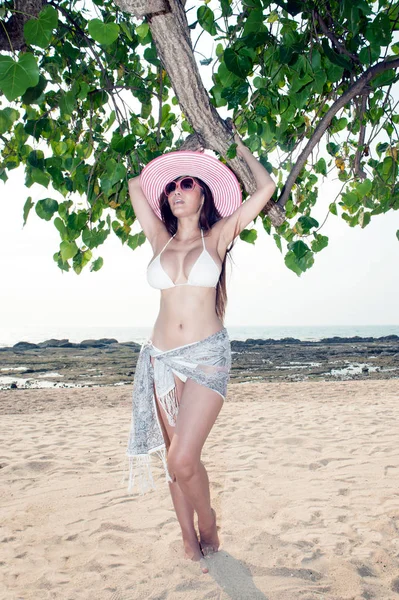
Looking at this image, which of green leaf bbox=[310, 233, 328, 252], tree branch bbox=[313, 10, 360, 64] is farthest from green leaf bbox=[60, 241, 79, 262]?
tree branch bbox=[313, 10, 360, 64]

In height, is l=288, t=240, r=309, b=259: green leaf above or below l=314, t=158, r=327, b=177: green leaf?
below

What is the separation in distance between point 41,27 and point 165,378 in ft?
5.36

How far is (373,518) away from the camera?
3.12m

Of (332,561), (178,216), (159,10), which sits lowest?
(332,561)

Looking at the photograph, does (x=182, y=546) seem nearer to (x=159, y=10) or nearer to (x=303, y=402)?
(x=159, y=10)

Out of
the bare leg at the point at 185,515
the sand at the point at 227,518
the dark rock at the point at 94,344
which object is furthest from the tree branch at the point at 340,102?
the dark rock at the point at 94,344

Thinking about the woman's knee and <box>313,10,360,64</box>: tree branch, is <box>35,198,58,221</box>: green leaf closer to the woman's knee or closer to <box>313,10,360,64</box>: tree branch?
the woman's knee

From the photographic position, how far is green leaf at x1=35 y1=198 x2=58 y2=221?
2605 mm

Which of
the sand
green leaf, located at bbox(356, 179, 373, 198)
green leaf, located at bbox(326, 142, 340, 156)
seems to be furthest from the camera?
green leaf, located at bbox(326, 142, 340, 156)

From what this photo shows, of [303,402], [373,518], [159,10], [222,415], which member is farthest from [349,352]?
[159,10]

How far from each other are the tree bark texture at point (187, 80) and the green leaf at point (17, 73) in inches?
19.0

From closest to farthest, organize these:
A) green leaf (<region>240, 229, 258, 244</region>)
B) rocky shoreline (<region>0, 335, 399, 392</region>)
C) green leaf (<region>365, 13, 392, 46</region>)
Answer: green leaf (<region>365, 13, 392, 46</region>) < green leaf (<region>240, 229, 258, 244</region>) < rocky shoreline (<region>0, 335, 399, 392</region>)

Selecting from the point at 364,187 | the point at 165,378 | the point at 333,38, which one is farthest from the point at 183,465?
the point at 333,38

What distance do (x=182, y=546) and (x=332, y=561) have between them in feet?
2.67
